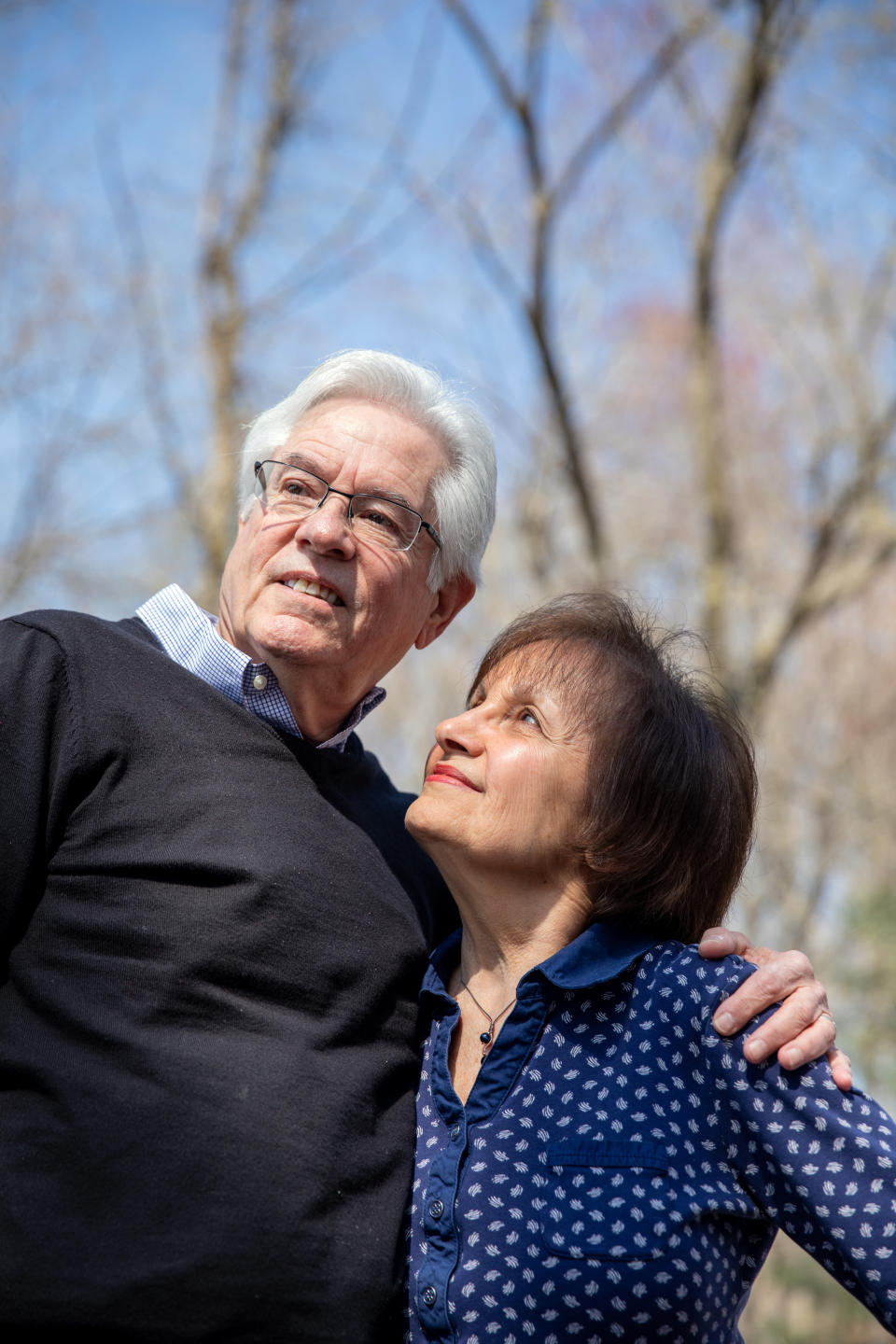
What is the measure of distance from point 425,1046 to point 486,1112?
26 cm

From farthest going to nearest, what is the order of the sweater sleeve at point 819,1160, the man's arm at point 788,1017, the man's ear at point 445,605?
the man's ear at point 445,605
the man's arm at point 788,1017
the sweater sleeve at point 819,1160

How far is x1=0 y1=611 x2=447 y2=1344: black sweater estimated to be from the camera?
1562mm

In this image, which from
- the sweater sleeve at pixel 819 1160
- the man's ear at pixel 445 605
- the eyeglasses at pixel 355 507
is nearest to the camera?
the sweater sleeve at pixel 819 1160

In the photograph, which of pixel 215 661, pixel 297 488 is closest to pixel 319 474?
pixel 297 488

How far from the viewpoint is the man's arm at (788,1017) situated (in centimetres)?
161

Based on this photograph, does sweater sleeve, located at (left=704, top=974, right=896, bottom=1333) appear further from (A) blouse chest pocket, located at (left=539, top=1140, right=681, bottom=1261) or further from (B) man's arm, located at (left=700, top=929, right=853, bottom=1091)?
(A) blouse chest pocket, located at (left=539, top=1140, right=681, bottom=1261)

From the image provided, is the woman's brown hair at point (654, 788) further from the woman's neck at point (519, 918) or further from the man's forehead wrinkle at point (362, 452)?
the man's forehead wrinkle at point (362, 452)

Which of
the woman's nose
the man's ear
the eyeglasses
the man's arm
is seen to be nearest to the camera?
the man's arm

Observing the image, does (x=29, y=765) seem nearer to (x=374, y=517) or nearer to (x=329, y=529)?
(x=329, y=529)

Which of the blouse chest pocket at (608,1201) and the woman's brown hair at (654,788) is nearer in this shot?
the blouse chest pocket at (608,1201)

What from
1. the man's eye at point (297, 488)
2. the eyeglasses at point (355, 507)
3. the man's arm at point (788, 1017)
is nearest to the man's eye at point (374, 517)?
the eyeglasses at point (355, 507)

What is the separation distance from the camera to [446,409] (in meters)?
2.45

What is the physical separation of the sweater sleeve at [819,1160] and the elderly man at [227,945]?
0.07 metres

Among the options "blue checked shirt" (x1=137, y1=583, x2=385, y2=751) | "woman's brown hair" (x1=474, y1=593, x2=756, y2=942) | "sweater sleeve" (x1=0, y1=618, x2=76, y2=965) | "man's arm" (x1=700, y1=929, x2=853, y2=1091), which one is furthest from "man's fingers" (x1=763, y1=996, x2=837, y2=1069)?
"sweater sleeve" (x1=0, y1=618, x2=76, y2=965)
